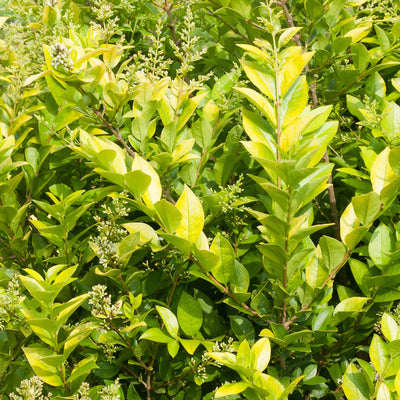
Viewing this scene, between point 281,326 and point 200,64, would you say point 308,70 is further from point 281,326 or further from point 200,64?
point 281,326

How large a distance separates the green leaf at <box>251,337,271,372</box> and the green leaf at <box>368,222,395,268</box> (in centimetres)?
42

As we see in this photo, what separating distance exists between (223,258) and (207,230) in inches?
13.6

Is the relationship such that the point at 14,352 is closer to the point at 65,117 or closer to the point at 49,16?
the point at 65,117

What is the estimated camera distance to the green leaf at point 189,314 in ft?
4.63

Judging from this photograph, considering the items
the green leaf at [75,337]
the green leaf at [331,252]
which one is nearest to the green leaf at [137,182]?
the green leaf at [75,337]

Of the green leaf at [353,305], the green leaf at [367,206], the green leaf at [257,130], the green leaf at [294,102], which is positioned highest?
the green leaf at [294,102]

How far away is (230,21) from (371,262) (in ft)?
3.47

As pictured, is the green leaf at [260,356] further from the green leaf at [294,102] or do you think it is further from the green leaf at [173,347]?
the green leaf at [294,102]

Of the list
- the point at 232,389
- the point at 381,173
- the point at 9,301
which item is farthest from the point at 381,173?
the point at 9,301

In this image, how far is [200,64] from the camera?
2318mm

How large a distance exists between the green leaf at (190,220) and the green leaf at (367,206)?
1.27 feet

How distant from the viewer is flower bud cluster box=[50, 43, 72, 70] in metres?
1.46

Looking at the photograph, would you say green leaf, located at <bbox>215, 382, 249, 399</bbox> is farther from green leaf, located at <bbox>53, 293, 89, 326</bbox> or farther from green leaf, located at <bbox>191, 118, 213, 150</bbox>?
green leaf, located at <bbox>191, 118, 213, 150</bbox>

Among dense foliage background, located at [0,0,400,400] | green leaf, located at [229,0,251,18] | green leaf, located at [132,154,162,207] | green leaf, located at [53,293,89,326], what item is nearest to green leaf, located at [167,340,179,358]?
dense foliage background, located at [0,0,400,400]
